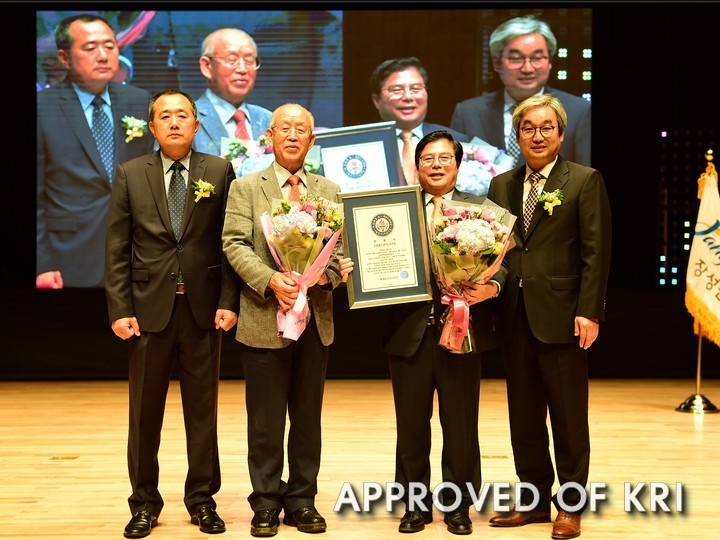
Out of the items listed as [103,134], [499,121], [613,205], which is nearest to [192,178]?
[103,134]

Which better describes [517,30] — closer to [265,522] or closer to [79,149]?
[79,149]

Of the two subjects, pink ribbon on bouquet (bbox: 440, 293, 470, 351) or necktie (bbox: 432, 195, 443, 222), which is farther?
necktie (bbox: 432, 195, 443, 222)

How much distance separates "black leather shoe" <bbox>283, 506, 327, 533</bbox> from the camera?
3.54 metres

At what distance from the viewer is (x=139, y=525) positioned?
11.5ft

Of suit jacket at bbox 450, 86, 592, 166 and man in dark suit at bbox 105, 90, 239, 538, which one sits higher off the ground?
suit jacket at bbox 450, 86, 592, 166

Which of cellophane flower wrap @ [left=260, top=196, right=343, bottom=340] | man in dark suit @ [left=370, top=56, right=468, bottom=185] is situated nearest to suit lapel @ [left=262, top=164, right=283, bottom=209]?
cellophane flower wrap @ [left=260, top=196, right=343, bottom=340]

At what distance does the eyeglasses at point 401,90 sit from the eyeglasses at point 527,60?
2.40 ft

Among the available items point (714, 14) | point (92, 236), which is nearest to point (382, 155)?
point (92, 236)

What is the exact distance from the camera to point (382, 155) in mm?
7164

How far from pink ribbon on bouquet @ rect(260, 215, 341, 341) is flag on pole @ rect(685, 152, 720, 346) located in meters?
4.19

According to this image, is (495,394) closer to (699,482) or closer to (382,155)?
(382,155)

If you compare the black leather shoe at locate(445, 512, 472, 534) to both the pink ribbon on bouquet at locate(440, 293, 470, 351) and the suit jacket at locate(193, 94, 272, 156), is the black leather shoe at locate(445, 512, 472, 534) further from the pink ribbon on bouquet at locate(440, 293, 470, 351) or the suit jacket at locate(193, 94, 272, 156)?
the suit jacket at locate(193, 94, 272, 156)

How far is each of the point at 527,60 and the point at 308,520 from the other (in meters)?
5.06

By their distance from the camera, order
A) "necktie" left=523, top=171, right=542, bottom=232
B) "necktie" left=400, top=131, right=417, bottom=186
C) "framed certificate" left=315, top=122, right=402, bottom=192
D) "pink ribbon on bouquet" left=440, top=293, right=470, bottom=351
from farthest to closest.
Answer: "necktie" left=400, top=131, right=417, bottom=186 < "framed certificate" left=315, top=122, right=402, bottom=192 < "necktie" left=523, top=171, right=542, bottom=232 < "pink ribbon on bouquet" left=440, top=293, right=470, bottom=351
